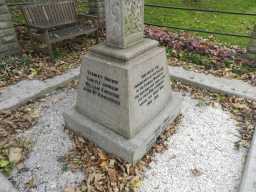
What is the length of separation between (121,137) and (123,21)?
3.98 ft

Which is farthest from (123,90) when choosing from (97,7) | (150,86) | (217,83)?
(97,7)

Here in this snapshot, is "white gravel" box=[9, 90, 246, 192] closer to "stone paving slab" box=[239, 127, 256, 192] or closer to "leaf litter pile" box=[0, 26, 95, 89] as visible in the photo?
"stone paving slab" box=[239, 127, 256, 192]

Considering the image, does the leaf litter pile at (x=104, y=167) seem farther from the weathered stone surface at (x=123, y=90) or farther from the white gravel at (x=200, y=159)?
the weathered stone surface at (x=123, y=90)

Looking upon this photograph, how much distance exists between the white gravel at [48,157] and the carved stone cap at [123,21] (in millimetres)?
1326

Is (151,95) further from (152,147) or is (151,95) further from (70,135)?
(70,135)

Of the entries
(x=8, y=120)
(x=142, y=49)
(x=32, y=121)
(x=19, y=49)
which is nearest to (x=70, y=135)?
(x=32, y=121)

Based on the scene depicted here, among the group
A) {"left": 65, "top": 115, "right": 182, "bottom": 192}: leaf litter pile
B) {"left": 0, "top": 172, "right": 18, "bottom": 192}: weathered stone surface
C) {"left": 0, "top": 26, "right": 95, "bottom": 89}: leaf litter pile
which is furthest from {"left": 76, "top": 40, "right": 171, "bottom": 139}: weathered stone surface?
{"left": 0, "top": 26, "right": 95, "bottom": 89}: leaf litter pile

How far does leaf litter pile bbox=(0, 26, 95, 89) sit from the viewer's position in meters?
4.59

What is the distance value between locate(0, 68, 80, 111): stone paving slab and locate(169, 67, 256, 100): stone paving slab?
1.86 metres

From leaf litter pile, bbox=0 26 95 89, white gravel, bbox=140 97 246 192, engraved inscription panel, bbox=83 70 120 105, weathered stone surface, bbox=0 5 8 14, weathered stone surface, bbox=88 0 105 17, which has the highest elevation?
weathered stone surface, bbox=0 5 8 14

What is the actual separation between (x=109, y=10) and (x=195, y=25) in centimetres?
512

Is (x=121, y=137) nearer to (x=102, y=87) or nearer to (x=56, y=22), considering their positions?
(x=102, y=87)

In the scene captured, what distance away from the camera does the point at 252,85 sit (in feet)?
14.0

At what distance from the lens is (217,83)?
14.2 ft
